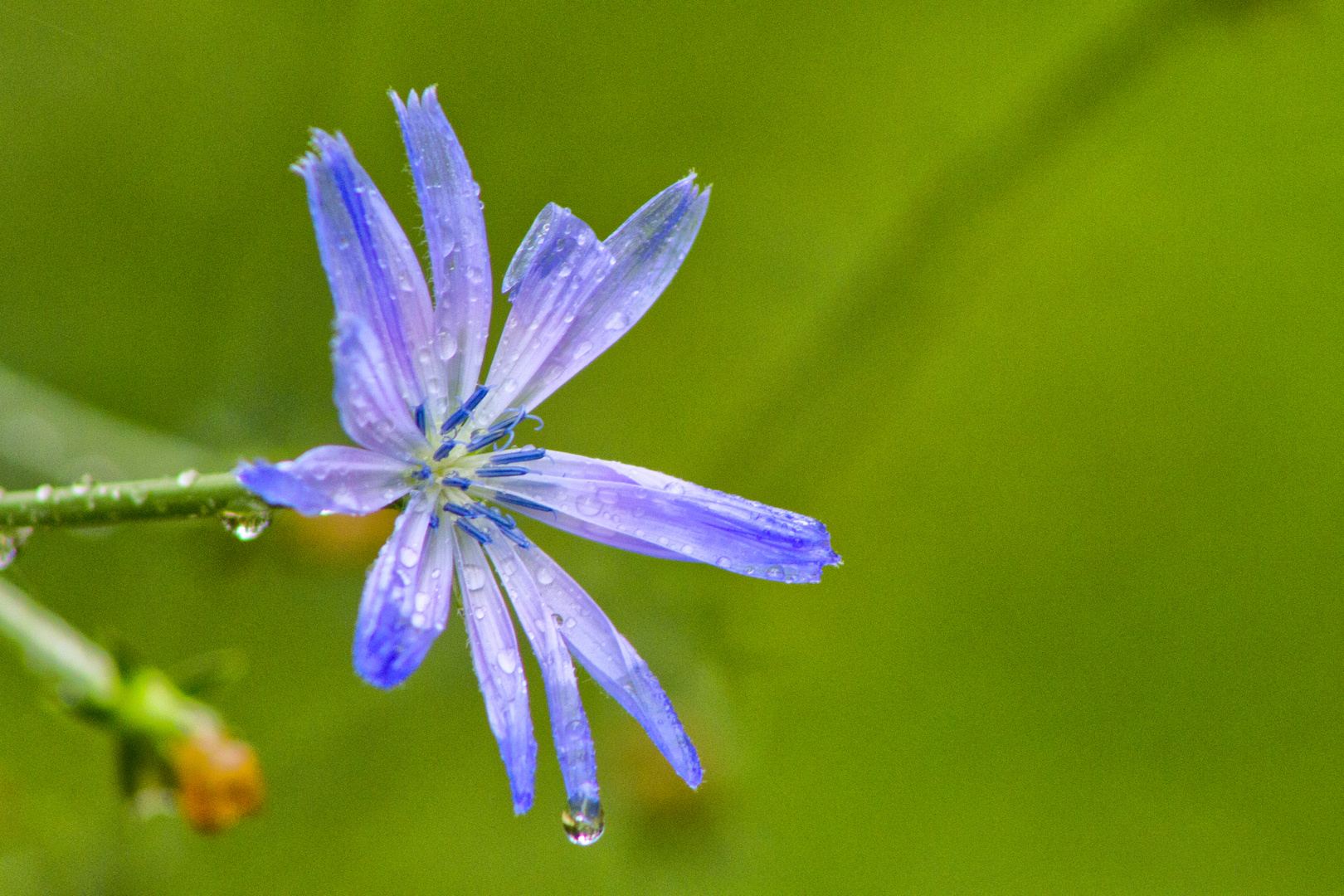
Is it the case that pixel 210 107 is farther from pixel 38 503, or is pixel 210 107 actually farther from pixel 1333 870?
pixel 1333 870

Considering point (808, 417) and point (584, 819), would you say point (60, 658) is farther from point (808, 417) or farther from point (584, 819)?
point (808, 417)

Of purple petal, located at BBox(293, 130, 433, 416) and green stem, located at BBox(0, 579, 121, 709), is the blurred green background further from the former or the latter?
purple petal, located at BBox(293, 130, 433, 416)

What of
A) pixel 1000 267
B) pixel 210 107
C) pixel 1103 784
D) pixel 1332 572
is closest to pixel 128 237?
pixel 210 107

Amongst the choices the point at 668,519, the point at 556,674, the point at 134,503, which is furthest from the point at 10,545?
the point at 668,519

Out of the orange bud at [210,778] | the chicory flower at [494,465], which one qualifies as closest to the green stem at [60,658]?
the orange bud at [210,778]

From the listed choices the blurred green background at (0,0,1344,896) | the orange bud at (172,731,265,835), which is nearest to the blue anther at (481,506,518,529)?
the orange bud at (172,731,265,835)

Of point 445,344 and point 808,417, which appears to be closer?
point 445,344
